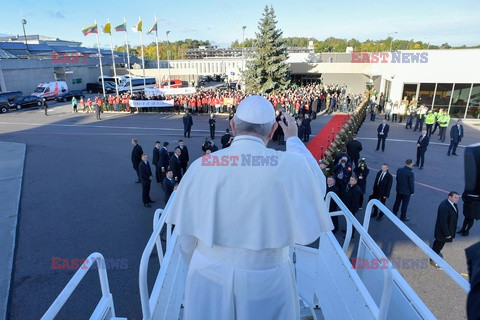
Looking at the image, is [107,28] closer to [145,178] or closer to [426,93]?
[145,178]

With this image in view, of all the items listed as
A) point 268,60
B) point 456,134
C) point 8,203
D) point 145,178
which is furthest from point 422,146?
point 268,60

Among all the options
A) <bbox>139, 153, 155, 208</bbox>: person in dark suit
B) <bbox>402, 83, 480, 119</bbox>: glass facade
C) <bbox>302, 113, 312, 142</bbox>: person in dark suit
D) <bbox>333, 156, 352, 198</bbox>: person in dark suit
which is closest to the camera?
<bbox>333, 156, 352, 198</bbox>: person in dark suit

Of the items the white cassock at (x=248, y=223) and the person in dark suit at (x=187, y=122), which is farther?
the person in dark suit at (x=187, y=122)

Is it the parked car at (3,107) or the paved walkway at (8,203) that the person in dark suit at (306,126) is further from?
the parked car at (3,107)

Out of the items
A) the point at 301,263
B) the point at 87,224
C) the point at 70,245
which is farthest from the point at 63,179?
the point at 301,263

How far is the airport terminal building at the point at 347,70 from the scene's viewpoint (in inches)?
807

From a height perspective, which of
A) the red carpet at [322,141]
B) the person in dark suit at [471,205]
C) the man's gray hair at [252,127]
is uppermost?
the man's gray hair at [252,127]

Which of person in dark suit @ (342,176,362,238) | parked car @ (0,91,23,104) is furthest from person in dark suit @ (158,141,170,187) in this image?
parked car @ (0,91,23,104)

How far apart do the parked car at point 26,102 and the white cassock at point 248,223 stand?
3505 centimetres

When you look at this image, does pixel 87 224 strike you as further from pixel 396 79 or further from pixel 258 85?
pixel 258 85

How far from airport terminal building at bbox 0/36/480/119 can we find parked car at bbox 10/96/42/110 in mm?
7200

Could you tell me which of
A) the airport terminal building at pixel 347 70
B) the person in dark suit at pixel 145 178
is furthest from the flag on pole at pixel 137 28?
the person in dark suit at pixel 145 178

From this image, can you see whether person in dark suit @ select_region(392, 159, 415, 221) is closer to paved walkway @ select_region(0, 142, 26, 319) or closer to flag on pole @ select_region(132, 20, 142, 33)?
paved walkway @ select_region(0, 142, 26, 319)

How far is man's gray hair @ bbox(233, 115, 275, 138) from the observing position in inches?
66.9
